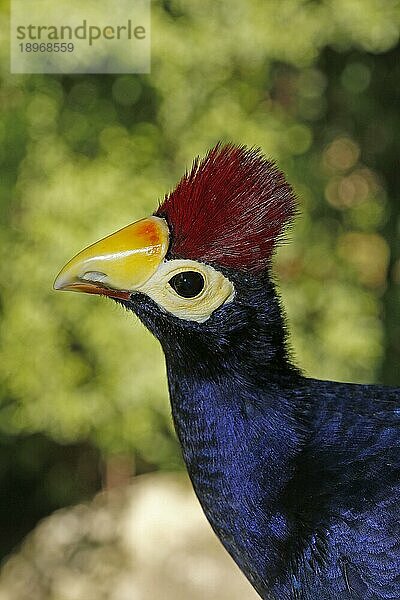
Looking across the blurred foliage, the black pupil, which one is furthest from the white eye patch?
the blurred foliage

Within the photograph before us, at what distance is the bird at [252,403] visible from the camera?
78cm

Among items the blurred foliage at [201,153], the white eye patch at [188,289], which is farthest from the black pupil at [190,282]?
the blurred foliage at [201,153]

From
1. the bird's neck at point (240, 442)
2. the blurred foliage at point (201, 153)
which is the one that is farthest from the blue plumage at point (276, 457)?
the blurred foliage at point (201, 153)

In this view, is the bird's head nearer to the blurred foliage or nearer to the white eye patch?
the white eye patch

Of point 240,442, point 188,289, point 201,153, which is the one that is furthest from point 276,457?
point 201,153

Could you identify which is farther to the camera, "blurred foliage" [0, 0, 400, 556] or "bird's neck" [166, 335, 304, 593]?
"blurred foliage" [0, 0, 400, 556]

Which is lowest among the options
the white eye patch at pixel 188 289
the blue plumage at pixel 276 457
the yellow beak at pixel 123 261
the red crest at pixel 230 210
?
the blue plumage at pixel 276 457

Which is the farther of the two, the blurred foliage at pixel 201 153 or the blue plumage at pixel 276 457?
the blurred foliage at pixel 201 153

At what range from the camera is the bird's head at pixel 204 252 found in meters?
0.78

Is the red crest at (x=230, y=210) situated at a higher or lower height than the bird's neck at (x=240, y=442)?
higher

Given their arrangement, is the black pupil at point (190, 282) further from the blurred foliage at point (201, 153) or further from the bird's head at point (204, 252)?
the blurred foliage at point (201, 153)

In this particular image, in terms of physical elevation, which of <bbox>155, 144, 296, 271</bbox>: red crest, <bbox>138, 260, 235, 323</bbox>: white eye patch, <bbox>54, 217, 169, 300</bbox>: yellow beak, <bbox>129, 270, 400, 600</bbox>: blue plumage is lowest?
<bbox>129, 270, 400, 600</bbox>: blue plumage

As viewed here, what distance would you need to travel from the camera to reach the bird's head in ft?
2.56

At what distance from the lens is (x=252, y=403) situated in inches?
33.3
